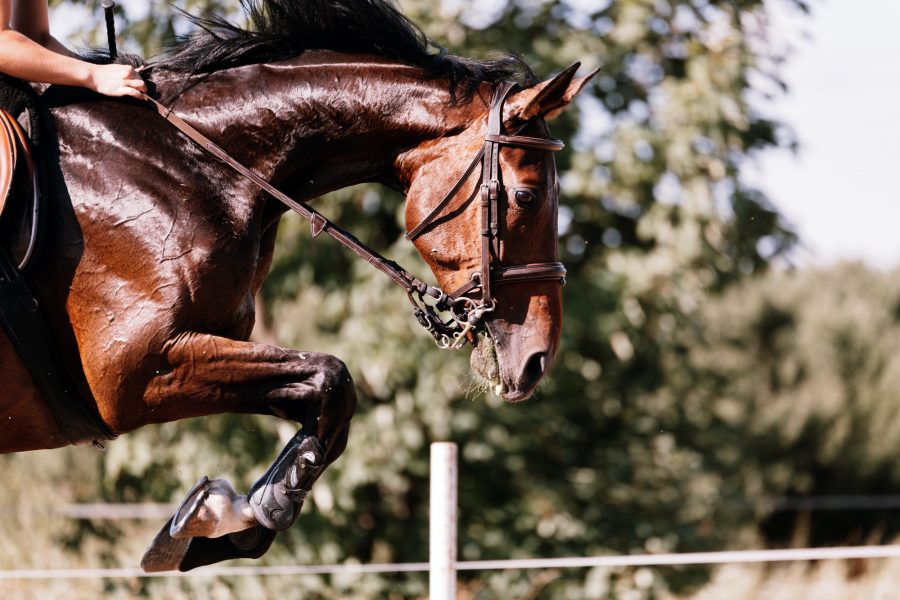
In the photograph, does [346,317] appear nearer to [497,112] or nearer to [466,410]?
[466,410]

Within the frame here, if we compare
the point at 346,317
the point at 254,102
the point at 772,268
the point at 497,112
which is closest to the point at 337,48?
the point at 254,102

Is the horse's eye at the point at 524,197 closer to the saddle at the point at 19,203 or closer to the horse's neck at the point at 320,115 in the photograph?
the horse's neck at the point at 320,115

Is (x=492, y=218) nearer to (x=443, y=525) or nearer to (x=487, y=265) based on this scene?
(x=487, y=265)

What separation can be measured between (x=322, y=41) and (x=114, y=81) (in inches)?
25.9

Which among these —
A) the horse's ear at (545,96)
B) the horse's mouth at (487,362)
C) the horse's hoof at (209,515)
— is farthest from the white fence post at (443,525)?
the horse's ear at (545,96)

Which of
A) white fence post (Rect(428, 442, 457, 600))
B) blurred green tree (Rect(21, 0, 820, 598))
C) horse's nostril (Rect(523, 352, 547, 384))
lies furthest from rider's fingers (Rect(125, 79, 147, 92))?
blurred green tree (Rect(21, 0, 820, 598))

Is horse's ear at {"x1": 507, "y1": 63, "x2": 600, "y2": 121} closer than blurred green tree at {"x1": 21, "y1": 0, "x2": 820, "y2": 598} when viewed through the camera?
Yes

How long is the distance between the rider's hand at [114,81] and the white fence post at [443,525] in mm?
1477

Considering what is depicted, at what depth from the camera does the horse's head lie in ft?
10.4

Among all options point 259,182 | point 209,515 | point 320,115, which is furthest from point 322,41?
point 209,515

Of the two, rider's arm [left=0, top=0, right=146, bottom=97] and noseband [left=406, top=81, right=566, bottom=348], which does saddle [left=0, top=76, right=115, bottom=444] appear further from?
noseband [left=406, top=81, right=566, bottom=348]

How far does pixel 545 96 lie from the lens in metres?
3.26

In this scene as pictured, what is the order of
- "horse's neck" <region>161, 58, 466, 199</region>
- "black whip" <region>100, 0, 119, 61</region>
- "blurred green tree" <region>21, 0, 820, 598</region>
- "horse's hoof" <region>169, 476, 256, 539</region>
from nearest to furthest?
"horse's hoof" <region>169, 476, 256, 539</region>
"horse's neck" <region>161, 58, 466, 199</region>
"black whip" <region>100, 0, 119, 61</region>
"blurred green tree" <region>21, 0, 820, 598</region>

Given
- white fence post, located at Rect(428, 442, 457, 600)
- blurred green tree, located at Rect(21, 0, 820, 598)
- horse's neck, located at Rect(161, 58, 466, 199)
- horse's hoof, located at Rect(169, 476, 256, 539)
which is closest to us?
horse's hoof, located at Rect(169, 476, 256, 539)
